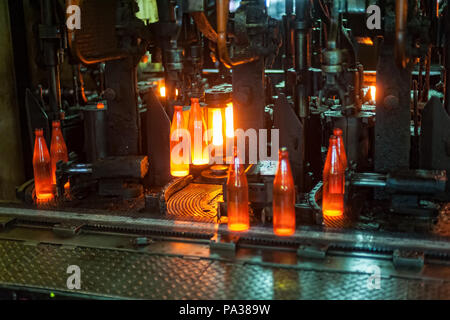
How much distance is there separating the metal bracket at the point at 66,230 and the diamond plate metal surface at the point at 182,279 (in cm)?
19

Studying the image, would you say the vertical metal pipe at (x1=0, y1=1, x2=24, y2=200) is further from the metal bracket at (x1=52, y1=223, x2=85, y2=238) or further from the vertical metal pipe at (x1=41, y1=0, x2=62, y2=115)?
the metal bracket at (x1=52, y1=223, x2=85, y2=238)

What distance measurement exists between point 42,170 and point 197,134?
1115 mm

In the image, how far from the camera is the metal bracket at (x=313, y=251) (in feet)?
8.72

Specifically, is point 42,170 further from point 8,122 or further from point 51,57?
point 8,122

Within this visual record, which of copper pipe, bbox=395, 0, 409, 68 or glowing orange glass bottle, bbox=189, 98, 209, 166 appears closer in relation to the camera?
copper pipe, bbox=395, 0, 409, 68

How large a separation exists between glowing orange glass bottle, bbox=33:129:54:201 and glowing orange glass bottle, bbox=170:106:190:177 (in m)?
0.83

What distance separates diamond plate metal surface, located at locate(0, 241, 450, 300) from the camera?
2363 mm

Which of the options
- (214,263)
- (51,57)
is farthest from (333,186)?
(51,57)

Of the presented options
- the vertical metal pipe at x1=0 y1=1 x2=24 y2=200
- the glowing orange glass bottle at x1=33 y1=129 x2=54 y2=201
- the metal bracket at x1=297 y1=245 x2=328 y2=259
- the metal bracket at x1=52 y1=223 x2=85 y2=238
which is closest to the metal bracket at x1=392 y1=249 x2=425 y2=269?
the metal bracket at x1=297 y1=245 x2=328 y2=259

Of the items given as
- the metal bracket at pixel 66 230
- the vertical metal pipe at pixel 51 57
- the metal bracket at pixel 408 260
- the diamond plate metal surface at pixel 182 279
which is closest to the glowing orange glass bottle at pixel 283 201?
the diamond plate metal surface at pixel 182 279

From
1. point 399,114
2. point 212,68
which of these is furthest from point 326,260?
point 212,68

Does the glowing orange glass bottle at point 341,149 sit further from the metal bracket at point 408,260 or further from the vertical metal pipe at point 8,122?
the vertical metal pipe at point 8,122
